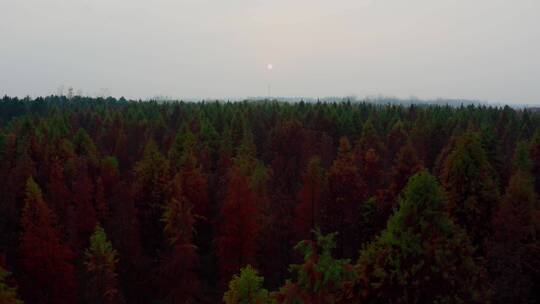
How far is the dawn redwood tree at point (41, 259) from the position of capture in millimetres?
30406

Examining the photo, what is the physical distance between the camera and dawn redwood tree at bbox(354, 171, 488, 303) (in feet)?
55.0

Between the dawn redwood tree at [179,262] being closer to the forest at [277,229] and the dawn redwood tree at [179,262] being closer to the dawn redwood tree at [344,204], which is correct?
the forest at [277,229]

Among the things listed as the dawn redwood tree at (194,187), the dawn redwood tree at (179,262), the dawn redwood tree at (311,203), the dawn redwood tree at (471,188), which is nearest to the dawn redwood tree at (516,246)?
the dawn redwood tree at (471,188)

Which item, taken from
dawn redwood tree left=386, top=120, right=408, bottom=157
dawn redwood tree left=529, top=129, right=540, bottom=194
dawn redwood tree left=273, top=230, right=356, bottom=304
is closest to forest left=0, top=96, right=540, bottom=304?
dawn redwood tree left=273, top=230, right=356, bottom=304

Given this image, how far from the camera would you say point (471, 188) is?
27.9 m

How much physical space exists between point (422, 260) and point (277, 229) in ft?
76.6

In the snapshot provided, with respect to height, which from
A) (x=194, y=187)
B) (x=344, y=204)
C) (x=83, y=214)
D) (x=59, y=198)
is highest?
(x=194, y=187)

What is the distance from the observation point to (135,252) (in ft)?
116

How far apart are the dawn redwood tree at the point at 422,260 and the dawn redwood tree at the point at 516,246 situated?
780 cm

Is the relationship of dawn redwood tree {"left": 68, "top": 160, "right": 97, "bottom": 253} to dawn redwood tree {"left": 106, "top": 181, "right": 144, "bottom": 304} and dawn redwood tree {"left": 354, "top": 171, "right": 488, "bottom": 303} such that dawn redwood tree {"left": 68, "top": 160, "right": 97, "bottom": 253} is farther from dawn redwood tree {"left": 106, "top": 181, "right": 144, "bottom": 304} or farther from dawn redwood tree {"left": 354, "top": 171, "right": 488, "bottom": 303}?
dawn redwood tree {"left": 354, "top": 171, "right": 488, "bottom": 303}

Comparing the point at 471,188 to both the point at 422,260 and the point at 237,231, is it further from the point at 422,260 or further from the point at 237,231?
the point at 237,231

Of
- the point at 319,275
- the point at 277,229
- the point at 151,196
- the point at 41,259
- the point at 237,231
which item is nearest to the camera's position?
the point at 319,275

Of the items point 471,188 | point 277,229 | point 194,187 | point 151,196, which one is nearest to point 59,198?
point 151,196

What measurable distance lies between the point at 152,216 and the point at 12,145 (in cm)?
2432
